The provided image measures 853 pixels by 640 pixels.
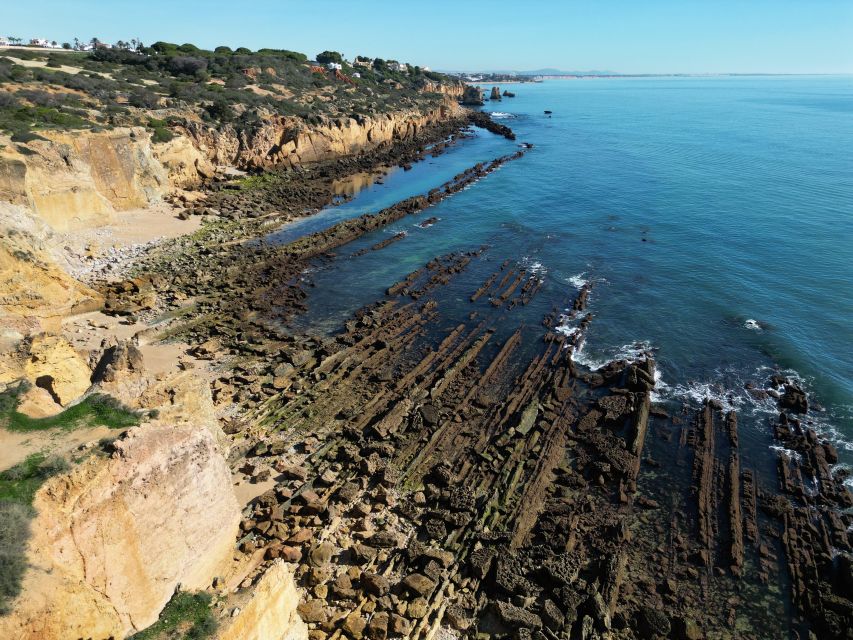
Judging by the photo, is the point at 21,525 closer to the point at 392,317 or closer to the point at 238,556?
the point at 238,556

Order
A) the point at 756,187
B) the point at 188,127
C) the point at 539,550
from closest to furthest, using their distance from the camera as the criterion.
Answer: the point at 539,550 → the point at 188,127 → the point at 756,187

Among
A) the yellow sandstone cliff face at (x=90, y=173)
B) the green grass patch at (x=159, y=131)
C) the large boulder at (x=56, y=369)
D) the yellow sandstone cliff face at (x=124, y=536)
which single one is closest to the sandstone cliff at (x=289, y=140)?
the green grass patch at (x=159, y=131)

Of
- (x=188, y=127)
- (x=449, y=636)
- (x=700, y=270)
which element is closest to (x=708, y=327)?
(x=700, y=270)

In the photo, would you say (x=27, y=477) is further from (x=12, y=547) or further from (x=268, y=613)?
(x=268, y=613)

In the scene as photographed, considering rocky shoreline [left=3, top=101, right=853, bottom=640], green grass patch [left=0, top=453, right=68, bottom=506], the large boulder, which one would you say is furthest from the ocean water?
green grass patch [left=0, top=453, right=68, bottom=506]

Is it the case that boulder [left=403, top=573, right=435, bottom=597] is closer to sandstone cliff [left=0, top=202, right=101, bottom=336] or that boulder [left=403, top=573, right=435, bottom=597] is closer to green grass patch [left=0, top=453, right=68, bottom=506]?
green grass patch [left=0, top=453, right=68, bottom=506]

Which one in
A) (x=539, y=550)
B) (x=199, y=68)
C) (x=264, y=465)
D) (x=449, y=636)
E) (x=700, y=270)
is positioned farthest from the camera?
(x=199, y=68)

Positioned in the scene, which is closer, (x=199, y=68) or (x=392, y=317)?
(x=392, y=317)
